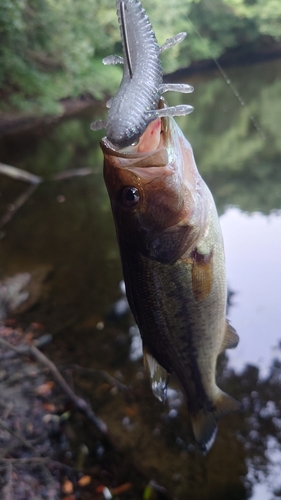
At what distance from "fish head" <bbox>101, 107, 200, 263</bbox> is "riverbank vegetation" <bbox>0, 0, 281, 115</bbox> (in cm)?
865

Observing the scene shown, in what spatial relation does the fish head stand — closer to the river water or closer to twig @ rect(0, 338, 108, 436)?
the river water

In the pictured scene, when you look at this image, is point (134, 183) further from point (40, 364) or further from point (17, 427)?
point (40, 364)

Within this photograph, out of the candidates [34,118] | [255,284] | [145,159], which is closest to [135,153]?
[145,159]

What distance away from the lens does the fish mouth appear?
97cm

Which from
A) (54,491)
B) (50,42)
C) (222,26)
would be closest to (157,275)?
(54,491)

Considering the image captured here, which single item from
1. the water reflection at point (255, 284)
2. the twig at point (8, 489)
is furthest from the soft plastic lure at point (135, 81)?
the water reflection at point (255, 284)

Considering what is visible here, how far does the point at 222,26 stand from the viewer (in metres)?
13.9

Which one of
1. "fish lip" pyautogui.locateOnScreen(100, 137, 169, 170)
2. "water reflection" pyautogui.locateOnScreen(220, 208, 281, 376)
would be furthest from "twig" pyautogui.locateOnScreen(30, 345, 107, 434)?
"fish lip" pyautogui.locateOnScreen(100, 137, 169, 170)

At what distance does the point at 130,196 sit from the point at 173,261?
0.85 ft

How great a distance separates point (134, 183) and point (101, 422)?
9.21 feet

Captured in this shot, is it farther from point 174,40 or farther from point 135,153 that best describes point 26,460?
point 174,40

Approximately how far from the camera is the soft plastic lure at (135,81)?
786 mm

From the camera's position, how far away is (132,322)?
443cm

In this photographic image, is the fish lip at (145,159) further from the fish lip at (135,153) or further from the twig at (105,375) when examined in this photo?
the twig at (105,375)
